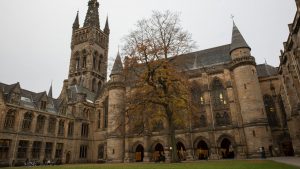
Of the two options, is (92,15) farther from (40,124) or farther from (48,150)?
(48,150)

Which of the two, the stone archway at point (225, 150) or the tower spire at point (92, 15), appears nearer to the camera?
the stone archway at point (225, 150)

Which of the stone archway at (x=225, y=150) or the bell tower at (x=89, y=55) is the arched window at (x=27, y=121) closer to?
the bell tower at (x=89, y=55)

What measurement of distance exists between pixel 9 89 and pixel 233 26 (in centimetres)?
3561

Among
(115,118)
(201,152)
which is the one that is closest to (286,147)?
(201,152)

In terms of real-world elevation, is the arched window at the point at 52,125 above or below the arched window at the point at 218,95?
below

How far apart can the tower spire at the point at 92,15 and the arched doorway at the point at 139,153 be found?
38.0 metres

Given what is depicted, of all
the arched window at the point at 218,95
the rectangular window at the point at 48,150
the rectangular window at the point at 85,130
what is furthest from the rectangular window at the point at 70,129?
the arched window at the point at 218,95

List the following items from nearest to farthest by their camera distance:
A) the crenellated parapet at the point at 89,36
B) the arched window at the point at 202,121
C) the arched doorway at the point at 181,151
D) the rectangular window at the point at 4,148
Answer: the rectangular window at the point at 4,148 → the arched doorway at the point at 181,151 → the arched window at the point at 202,121 → the crenellated parapet at the point at 89,36

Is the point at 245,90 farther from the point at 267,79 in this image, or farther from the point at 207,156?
the point at 207,156

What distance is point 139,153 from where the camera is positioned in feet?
125

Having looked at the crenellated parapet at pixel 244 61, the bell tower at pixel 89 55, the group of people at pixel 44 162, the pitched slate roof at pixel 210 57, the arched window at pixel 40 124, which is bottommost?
the group of people at pixel 44 162

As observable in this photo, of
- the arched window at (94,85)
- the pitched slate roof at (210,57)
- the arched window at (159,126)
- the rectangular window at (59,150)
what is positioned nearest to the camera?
the arched window at (159,126)

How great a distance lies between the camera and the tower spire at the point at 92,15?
64.3 metres

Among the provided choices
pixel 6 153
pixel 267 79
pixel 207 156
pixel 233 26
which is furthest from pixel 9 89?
pixel 267 79
